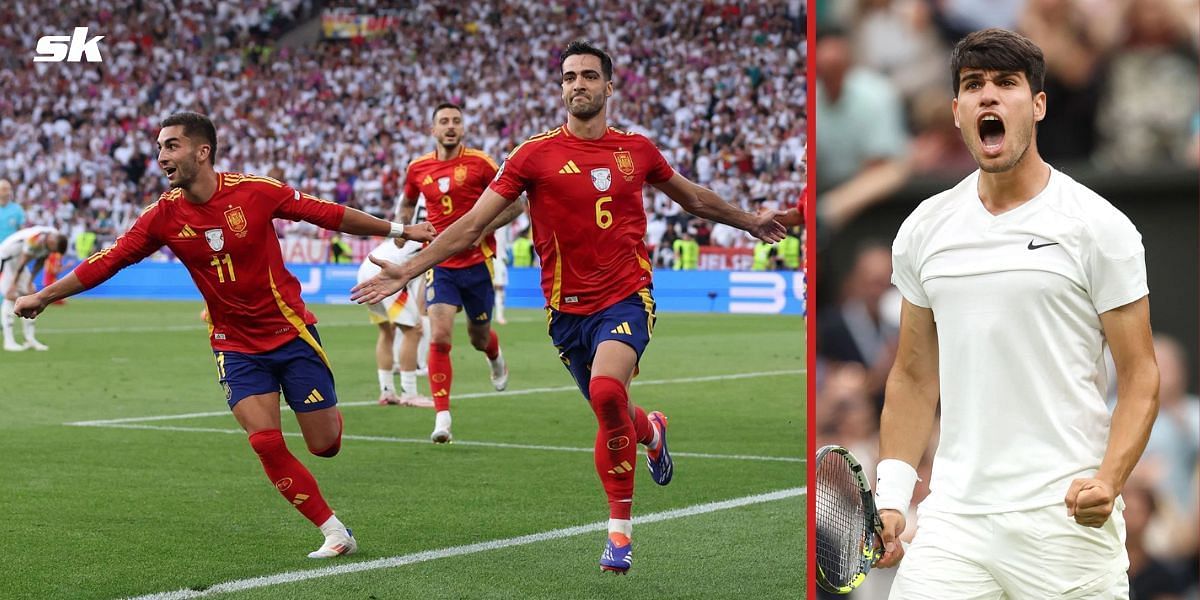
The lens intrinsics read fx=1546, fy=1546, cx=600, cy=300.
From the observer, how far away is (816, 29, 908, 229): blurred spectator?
4094mm

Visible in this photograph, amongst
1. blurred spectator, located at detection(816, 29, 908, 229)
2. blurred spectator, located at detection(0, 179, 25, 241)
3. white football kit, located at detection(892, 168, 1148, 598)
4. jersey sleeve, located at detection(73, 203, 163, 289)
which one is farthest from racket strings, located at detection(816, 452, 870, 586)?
blurred spectator, located at detection(0, 179, 25, 241)

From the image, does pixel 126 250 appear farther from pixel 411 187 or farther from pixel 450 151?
pixel 411 187

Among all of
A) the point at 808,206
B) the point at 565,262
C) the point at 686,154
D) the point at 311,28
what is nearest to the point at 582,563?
the point at 565,262

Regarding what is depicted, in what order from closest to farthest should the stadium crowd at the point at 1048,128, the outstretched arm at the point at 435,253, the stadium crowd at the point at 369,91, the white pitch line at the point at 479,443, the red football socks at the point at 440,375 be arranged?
the stadium crowd at the point at 1048,128 → the outstretched arm at the point at 435,253 → the white pitch line at the point at 479,443 → the red football socks at the point at 440,375 → the stadium crowd at the point at 369,91

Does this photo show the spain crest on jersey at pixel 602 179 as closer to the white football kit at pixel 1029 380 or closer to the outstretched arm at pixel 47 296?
the outstretched arm at pixel 47 296

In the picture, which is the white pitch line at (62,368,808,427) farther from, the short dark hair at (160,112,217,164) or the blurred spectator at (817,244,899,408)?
the blurred spectator at (817,244,899,408)

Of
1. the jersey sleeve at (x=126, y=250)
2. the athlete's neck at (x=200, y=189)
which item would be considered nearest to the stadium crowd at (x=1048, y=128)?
the athlete's neck at (x=200, y=189)

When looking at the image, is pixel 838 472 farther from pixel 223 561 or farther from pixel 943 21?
pixel 223 561

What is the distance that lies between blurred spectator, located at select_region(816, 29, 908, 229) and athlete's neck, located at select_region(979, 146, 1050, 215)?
0.52m

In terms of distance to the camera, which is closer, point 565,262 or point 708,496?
point 565,262

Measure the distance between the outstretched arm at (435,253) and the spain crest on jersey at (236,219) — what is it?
84 centimetres

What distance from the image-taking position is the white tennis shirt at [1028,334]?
348 cm

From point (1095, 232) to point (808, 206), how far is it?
2.78 ft

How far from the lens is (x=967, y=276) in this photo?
3.64 m
